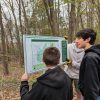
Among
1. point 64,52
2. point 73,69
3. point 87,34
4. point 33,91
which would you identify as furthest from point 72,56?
point 33,91

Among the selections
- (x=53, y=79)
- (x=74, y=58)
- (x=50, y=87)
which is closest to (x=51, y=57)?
(x=53, y=79)

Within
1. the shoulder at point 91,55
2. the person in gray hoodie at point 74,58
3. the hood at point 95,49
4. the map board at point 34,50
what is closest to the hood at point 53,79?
the map board at point 34,50

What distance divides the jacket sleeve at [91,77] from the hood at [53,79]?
2.65 feet

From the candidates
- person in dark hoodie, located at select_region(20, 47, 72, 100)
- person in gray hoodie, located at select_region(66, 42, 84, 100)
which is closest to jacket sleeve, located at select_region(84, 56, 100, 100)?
person in dark hoodie, located at select_region(20, 47, 72, 100)

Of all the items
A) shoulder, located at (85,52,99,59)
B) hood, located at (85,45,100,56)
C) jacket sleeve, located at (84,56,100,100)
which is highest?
hood, located at (85,45,100,56)

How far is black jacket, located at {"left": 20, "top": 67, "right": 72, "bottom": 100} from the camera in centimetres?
398

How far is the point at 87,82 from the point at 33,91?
1.15 meters

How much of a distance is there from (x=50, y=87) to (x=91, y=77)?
1007 mm

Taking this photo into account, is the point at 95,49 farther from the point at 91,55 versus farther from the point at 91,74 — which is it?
the point at 91,74

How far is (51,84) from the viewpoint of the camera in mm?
3986

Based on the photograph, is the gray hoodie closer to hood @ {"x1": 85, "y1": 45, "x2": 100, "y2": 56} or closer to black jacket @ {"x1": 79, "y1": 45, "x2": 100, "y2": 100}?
hood @ {"x1": 85, "y1": 45, "x2": 100, "y2": 56}

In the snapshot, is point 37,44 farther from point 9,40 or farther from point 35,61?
point 9,40

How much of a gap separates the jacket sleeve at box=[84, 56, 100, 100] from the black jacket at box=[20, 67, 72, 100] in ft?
2.34

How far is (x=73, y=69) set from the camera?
23.8ft
